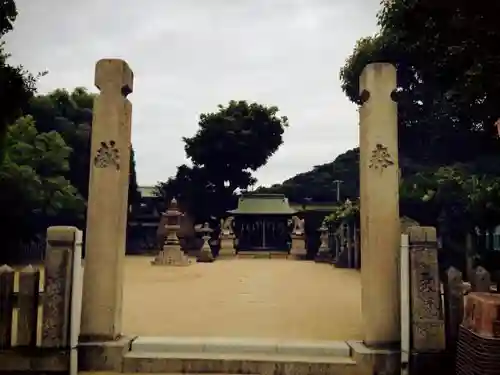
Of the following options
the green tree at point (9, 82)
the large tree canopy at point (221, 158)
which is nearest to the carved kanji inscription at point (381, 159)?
the green tree at point (9, 82)

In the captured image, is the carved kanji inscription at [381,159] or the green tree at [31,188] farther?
the green tree at [31,188]

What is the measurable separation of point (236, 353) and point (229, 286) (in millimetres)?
9367

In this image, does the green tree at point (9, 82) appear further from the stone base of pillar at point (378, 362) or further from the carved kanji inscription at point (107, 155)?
the stone base of pillar at point (378, 362)

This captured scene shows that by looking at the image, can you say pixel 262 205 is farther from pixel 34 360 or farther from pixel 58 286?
pixel 34 360

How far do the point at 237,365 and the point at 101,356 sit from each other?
59.3 inches

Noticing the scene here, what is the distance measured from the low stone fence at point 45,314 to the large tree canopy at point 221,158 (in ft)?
123

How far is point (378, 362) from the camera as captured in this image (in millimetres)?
5461

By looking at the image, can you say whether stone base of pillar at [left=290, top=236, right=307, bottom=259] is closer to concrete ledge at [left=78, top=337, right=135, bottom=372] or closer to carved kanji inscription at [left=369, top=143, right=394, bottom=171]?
carved kanji inscription at [left=369, top=143, right=394, bottom=171]

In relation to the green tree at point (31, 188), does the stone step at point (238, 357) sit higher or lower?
lower

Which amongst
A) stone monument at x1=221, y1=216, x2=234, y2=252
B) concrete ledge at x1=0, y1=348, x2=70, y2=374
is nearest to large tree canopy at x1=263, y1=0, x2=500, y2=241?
concrete ledge at x1=0, y1=348, x2=70, y2=374

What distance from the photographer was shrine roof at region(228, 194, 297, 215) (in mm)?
40156

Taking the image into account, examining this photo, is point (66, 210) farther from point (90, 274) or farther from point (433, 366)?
point (433, 366)

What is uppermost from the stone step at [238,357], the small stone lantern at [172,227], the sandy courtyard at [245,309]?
the small stone lantern at [172,227]

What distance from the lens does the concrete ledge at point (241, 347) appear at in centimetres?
582
